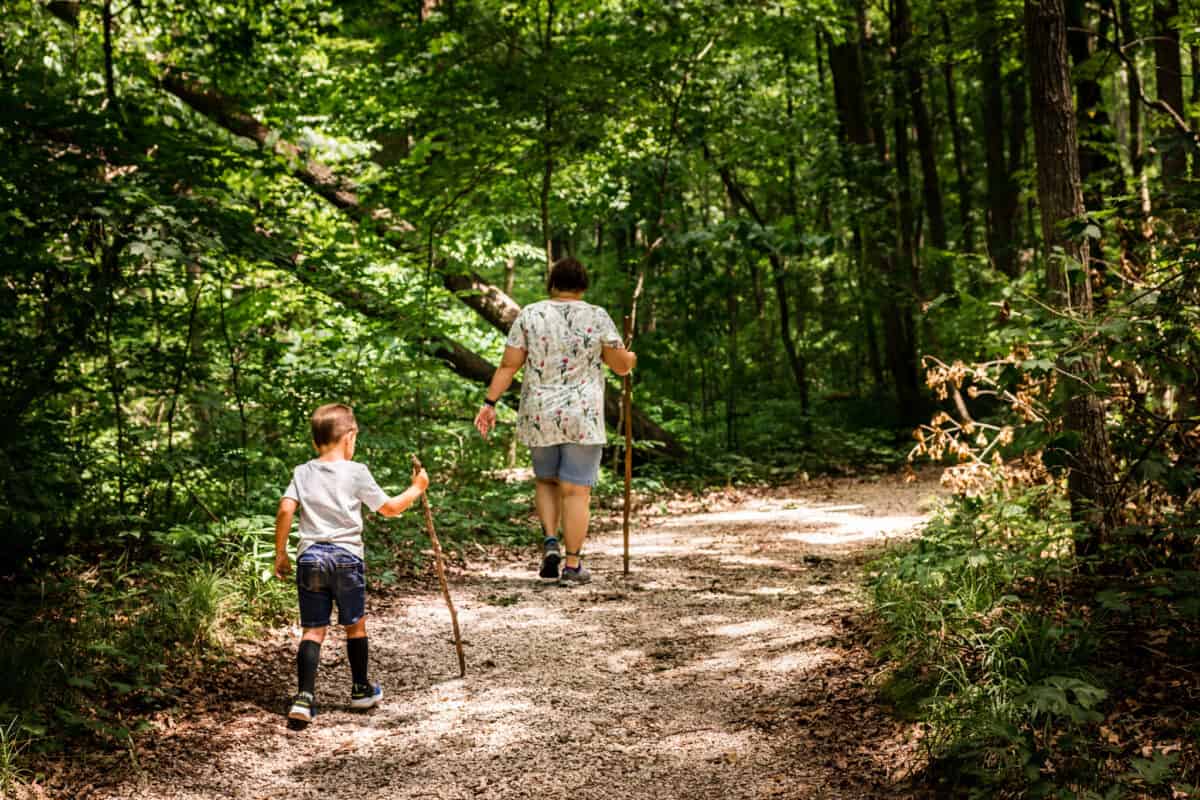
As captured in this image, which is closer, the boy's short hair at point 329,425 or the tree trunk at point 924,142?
the boy's short hair at point 329,425

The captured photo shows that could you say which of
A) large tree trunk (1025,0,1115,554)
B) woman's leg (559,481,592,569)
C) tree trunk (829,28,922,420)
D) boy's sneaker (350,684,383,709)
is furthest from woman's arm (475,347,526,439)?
tree trunk (829,28,922,420)

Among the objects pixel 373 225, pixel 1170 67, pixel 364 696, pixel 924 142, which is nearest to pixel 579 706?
pixel 364 696

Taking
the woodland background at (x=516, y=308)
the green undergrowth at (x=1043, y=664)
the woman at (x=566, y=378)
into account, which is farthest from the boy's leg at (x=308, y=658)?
the green undergrowth at (x=1043, y=664)

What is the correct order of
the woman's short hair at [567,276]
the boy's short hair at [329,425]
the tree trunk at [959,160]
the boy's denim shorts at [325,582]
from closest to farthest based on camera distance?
1. the boy's denim shorts at [325,582]
2. the boy's short hair at [329,425]
3. the woman's short hair at [567,276]
4. the tree trunk at [959,160]

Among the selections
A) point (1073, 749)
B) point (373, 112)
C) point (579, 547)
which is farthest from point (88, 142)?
point (1073, 749)

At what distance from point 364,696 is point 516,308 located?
776 centimetres

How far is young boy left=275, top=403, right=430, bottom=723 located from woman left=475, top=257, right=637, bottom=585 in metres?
1.99

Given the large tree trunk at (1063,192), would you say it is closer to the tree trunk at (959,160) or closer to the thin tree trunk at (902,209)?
the thin tree trunk at (902,209)

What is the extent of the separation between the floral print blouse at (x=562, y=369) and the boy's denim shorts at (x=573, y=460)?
8cm

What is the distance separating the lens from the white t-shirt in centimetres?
438

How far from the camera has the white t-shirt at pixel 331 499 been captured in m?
4.38

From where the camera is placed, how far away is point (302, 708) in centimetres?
426

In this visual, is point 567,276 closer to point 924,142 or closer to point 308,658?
point 308,658

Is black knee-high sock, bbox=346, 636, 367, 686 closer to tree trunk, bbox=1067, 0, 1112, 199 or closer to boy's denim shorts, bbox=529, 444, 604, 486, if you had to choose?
boy's denim shorts, bbox=529, 444, 604, 486
